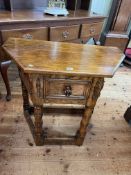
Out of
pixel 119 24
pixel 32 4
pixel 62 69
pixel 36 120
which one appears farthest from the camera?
pixel 119 24

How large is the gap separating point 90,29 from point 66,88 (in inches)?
39.7

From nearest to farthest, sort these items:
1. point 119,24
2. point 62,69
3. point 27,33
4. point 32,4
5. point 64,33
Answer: point 62,69
point 27,33
point 64,33
point 32,4
point 119,24

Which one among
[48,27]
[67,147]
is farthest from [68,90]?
[48,27]

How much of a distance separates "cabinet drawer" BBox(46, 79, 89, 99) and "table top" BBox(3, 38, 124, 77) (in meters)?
0.09

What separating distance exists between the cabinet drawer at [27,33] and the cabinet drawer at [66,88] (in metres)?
0.63

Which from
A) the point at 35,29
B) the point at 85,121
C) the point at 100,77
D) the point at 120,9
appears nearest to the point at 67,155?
the point at 85,121

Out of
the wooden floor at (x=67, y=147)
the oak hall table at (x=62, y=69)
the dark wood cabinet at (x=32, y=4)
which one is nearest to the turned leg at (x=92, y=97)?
the oak hall table at (x=62, y=69)

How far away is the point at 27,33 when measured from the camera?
1303 mm

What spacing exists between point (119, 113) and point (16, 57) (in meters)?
1.28

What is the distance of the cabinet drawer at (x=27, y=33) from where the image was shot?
4.03ft

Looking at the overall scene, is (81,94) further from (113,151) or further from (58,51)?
(113,151)

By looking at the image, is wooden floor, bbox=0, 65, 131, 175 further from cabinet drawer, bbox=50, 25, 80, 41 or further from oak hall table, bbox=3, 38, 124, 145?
cabinet drawer, bbox=50, 25, 80, 41

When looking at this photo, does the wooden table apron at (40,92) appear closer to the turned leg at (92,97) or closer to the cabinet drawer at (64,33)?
the turned leg at (92,97)

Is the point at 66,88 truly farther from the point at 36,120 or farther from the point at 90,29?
the point at 90,29
